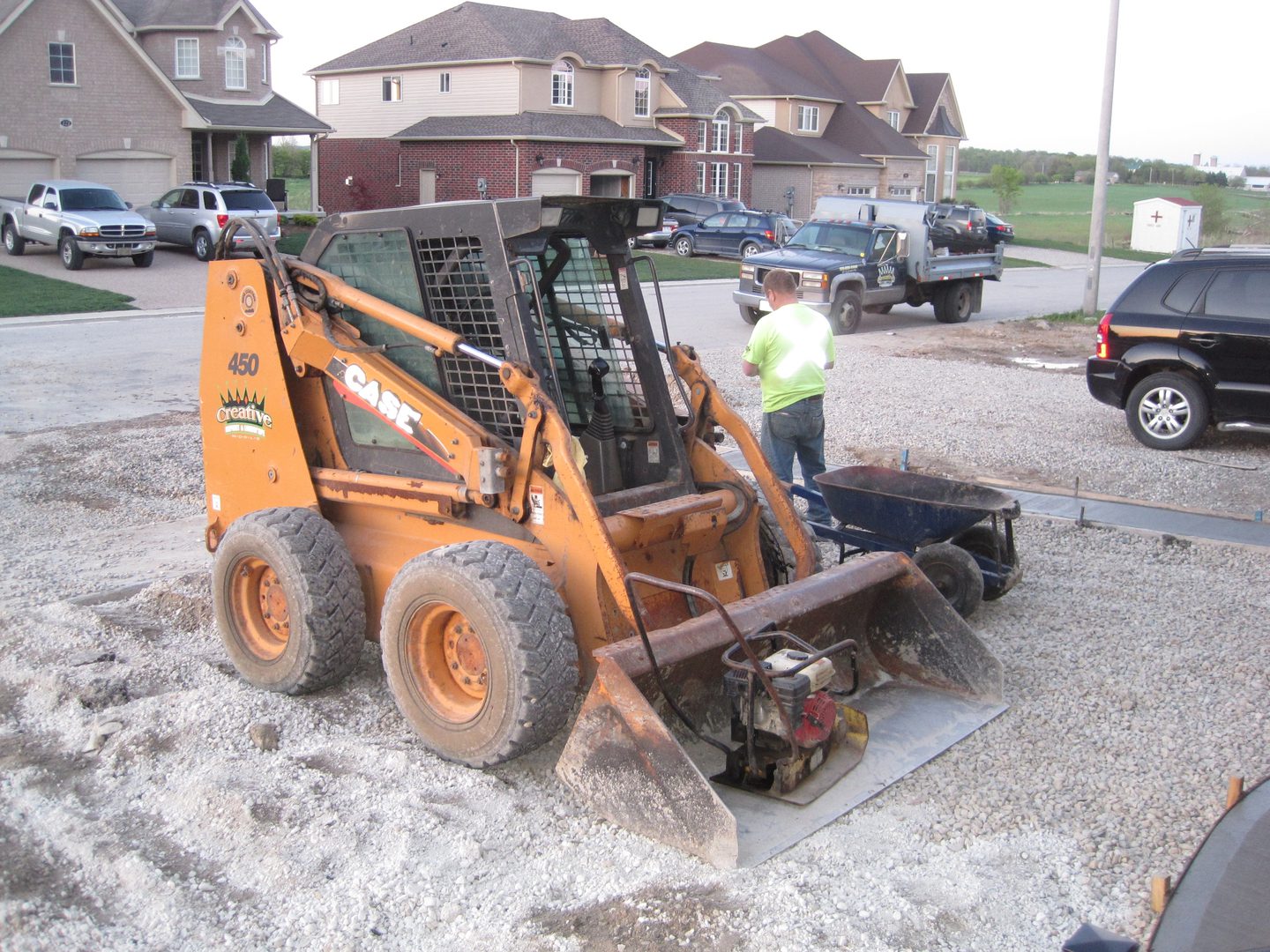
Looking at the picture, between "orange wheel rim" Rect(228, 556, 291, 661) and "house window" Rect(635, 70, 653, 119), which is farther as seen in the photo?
"house window" Rect(635, 70, 653, 119)

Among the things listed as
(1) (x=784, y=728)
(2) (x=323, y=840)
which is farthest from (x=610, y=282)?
(2) (x=323, y=840)

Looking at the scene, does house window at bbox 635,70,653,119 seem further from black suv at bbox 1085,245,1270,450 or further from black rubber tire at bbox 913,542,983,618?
black rubber tire at bbox 913,542,983,618

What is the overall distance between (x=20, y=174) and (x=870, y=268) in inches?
944

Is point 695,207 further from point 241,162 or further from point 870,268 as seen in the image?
point 870,268

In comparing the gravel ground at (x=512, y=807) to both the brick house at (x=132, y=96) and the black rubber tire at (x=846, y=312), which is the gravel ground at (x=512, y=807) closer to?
the black rubber tire at (x=846, y=312)

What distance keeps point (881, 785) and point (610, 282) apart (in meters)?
2.77

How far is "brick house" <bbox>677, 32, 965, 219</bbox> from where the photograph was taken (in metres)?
57.2

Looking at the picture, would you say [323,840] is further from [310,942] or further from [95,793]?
[95,793]

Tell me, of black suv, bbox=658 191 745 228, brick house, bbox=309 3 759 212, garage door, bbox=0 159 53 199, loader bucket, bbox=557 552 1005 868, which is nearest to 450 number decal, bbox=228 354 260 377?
loader bucket, bbox=557 552 1005 868

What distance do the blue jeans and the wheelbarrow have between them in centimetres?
42

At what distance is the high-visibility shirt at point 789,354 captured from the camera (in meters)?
8.06

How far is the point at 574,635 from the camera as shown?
5332mm

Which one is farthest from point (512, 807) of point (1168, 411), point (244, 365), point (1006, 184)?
point (1006, 184)

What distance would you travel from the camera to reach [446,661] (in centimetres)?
561
